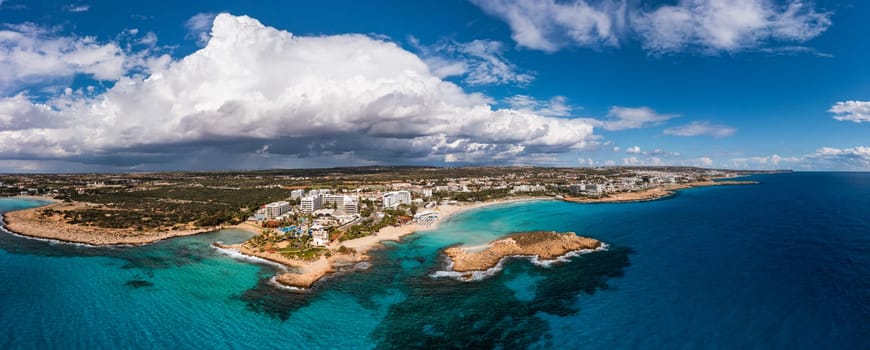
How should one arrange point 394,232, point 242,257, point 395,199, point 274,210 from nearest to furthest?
point 242,257 < point 394,232 < point 274,210 < point 395,199

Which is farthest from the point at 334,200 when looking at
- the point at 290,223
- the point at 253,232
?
the point at 253,232

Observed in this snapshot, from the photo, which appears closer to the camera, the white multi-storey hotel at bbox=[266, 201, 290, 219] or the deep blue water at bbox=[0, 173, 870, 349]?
the deep blue water at bbox=[0, 173, 870, 349]

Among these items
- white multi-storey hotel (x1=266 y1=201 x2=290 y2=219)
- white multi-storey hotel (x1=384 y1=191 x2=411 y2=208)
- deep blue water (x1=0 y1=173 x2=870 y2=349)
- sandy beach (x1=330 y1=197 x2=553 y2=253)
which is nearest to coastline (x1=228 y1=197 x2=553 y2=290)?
sandy beach (x1=330 y1=197 x2=553 y2=253)

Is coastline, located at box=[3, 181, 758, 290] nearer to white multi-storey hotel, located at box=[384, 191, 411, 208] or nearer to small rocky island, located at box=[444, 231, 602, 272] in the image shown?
small rocky island, located at box=[444, 231, 602, 272]

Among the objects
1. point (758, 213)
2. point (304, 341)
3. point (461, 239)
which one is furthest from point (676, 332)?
point (758, 213)

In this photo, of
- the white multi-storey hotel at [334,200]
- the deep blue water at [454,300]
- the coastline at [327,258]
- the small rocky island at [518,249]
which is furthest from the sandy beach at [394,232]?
the white multi-storey hotel at [334,200]

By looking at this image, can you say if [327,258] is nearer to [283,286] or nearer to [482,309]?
[283,286]
